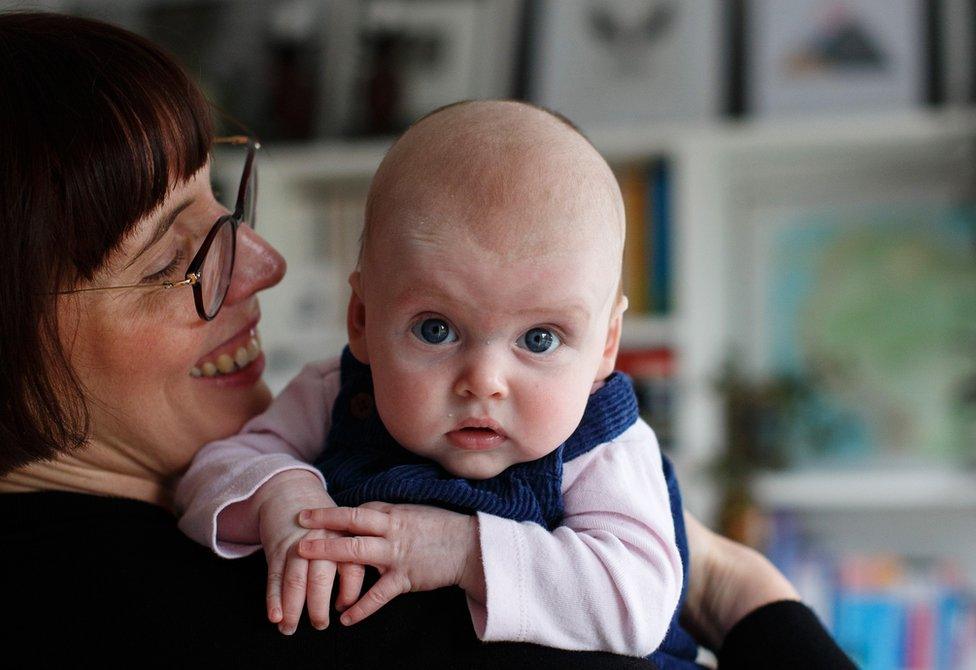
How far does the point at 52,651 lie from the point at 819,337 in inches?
115

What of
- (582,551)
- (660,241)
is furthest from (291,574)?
(660,241)

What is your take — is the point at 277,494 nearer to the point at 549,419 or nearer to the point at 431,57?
the point at 549,419

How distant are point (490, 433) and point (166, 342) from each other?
39 centimetres

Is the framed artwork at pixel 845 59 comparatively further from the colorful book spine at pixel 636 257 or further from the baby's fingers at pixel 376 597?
the baby's fingers at pixel 376 597

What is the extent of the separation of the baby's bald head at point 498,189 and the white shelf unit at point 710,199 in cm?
218

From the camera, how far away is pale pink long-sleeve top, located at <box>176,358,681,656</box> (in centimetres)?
88

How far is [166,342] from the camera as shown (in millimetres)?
1090

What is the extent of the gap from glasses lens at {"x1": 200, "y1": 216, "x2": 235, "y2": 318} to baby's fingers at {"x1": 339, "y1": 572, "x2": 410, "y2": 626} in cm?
38

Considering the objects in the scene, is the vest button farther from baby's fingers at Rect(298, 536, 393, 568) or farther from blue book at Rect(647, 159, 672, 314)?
blue book at Rect(647, 159, 672, 314)

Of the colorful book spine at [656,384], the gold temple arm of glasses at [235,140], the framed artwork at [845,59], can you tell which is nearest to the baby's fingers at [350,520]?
the gold temple arm of glasses at [235,140]

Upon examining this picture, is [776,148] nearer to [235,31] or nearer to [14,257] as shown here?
[235,31]

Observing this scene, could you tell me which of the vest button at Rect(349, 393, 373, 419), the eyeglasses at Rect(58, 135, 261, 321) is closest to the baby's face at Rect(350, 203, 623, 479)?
the vest button at Rect(349, 393, 373, 419)

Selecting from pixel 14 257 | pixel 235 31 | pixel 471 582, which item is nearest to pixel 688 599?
pixel 471 582

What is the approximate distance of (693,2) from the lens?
3430 millimetres
